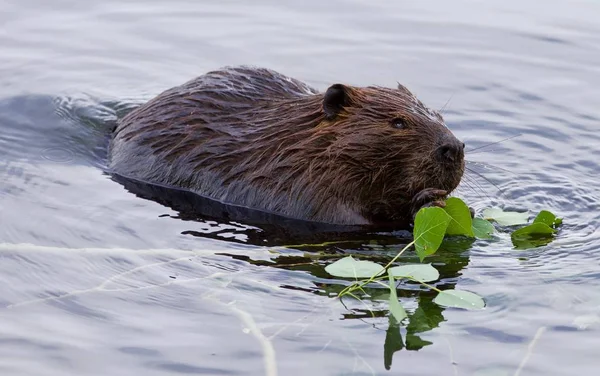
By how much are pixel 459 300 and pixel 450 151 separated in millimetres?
1189

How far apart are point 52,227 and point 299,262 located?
1.37 meters

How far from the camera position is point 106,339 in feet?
15.5

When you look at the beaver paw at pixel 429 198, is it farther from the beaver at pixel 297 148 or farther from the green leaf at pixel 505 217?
the green leaf at pixel 505 217

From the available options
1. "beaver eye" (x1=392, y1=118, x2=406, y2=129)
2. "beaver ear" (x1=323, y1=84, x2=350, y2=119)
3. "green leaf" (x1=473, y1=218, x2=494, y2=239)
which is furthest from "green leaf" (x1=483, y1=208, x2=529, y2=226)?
"beaver ear" (x1=323, y1=84, x2=350, y2=119)

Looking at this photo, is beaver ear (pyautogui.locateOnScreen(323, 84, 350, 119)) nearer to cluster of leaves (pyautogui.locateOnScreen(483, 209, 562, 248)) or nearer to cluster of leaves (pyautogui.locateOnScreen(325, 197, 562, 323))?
cluster of leaves (pyautogui.locateOnScreen(325, 197, 562, 323))

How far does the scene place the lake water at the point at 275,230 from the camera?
15.4 ft

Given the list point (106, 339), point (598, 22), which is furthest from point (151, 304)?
point (598, 22)

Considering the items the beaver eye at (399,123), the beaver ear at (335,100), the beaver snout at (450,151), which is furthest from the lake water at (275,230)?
the beaver ear at (335,100)

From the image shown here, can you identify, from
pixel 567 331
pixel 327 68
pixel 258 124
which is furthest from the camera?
pixel 327 68

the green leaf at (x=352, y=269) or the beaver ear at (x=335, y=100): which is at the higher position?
the beaver ear at (x=335, y=100)

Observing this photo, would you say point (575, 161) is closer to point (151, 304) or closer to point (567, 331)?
point (567, 331)

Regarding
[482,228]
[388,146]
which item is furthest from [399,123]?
[482,228]

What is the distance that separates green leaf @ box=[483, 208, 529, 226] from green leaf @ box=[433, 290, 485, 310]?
3.87ft

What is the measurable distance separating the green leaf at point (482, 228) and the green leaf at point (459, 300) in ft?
2.91
